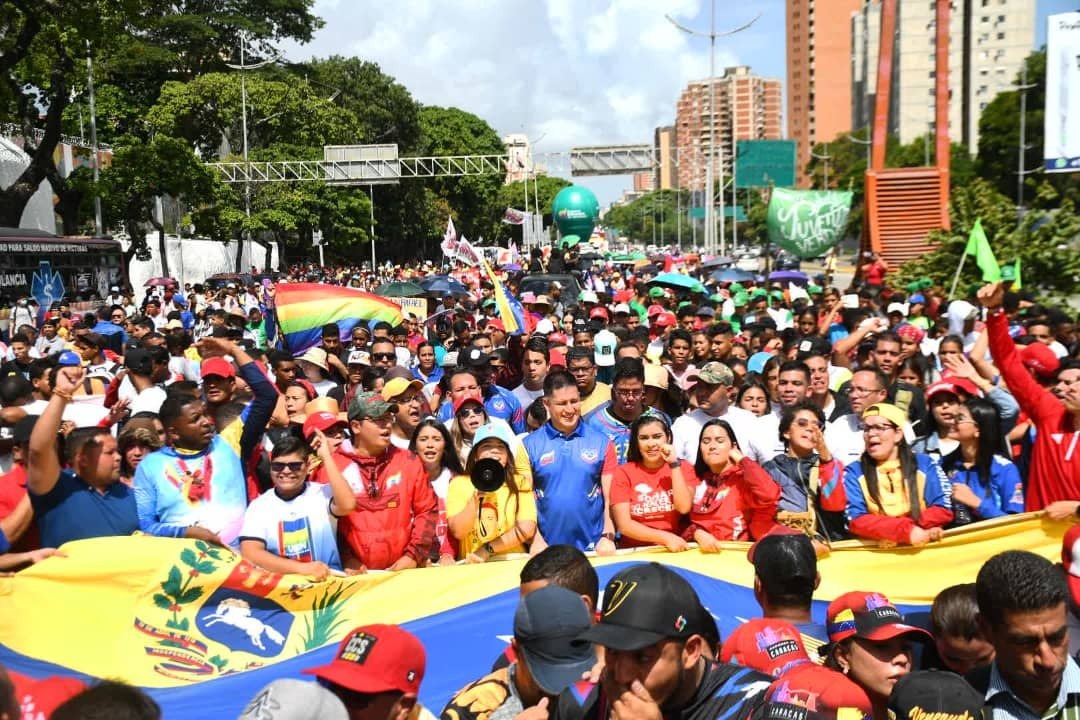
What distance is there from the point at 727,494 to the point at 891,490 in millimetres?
805

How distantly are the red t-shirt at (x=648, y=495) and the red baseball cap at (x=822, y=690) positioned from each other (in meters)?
2.23

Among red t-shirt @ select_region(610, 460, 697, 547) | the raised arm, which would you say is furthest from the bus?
red t-shirt @ select_region(610, 460, 697, 547)

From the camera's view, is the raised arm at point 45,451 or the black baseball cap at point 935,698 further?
the raised arm at point 45,451

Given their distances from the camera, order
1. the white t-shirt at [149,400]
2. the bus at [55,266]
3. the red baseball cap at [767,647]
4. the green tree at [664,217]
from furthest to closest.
A: 1. the green tree at [664,217]
2. the bus at [55,266]
3. the white t-shirt at [149,400]
4. the red baseball cap at [767,647]

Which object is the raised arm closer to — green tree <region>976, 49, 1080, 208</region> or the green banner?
the green banner

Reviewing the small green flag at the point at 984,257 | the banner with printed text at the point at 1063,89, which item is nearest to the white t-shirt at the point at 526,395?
the small green flag at the point at 984,257

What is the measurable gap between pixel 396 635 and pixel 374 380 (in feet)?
16.6

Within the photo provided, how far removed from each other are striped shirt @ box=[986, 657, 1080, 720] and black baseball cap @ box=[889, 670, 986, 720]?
15 cm

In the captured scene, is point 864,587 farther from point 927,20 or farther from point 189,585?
point 927,20

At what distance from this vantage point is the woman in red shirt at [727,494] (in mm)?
5211

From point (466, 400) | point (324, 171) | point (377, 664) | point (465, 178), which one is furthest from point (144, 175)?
point (465, 178)

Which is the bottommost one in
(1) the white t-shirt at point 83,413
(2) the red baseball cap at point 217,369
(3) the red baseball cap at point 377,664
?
(3) the red baseball cap at point 377,664

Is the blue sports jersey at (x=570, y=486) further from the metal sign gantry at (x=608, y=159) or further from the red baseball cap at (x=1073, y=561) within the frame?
the metal sign gantry at (x=608, y=159)

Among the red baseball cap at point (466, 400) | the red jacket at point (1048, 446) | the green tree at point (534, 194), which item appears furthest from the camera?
the green tree at point (534, 194)
